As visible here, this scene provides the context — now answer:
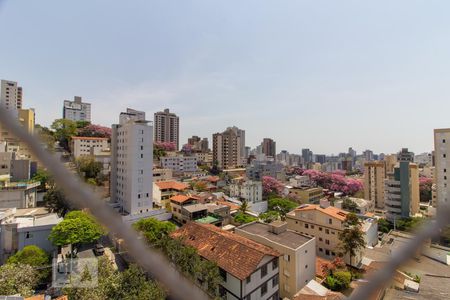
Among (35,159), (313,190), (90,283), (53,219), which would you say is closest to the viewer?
(35,159)

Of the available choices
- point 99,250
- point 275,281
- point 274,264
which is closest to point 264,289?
point 275,281

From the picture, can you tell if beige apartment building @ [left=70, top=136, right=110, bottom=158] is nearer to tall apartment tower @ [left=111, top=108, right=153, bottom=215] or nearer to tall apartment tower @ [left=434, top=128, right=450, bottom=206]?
tall apartment tower @ [left=111, top=108, right=153, bottom=215]

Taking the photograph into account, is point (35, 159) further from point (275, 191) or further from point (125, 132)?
point (275, 191)

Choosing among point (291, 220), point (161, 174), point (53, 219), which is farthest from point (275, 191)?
point (53, 219)

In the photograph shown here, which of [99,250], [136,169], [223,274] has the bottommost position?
[99,250]

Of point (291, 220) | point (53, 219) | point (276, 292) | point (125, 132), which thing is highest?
point (125, 132)

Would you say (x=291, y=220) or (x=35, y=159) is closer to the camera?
(x=35, y=159)

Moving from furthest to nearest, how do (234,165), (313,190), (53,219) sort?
(234,165)
(313,190)
(53,219)

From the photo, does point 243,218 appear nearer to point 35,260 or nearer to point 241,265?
point 241,265
